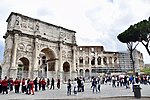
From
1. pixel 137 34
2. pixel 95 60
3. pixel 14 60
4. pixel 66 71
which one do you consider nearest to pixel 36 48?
pixel 14 60

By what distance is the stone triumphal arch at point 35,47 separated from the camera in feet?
85.9

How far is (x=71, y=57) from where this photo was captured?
35656 millimetres

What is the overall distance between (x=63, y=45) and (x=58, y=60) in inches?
140

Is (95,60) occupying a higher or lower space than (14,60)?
higher

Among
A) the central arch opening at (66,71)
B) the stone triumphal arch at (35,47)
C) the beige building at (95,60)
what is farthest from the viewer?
the beige building at (95,60)

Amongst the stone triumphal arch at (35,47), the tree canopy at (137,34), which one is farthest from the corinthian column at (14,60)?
the tree canopy at (137,34)

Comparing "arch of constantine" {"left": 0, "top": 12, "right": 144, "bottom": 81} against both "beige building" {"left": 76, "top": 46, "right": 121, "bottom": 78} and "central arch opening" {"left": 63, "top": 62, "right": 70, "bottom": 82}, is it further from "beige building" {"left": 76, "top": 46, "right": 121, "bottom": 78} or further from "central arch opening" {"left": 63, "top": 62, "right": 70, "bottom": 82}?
"beige building" {"left": 76, "top": 46, "right": 121, "bottom": 78}

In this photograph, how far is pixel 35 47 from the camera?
2862cm

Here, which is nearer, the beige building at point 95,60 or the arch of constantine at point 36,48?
the arch of constantine at point 36,48

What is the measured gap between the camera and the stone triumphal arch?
85.9 ft

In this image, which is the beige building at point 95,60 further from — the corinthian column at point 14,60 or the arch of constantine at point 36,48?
the corinthian column at point 14,60

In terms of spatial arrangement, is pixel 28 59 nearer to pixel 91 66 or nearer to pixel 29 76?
pixel 29 76

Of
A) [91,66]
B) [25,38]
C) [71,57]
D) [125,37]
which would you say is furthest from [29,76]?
[91,66]

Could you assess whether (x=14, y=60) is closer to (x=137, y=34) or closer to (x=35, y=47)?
(x=35, y=47)
